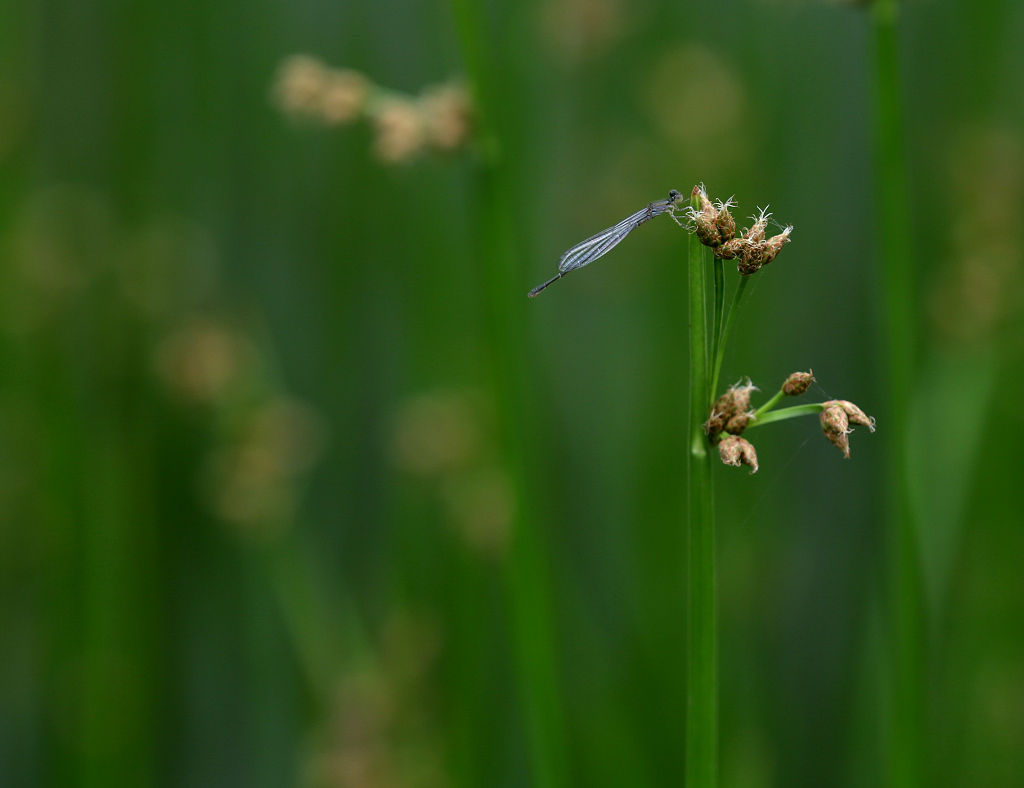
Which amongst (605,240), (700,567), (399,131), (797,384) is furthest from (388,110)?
(700,567)

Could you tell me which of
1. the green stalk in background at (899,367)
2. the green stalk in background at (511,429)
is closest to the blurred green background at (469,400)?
the green stalk in background at (511,429)

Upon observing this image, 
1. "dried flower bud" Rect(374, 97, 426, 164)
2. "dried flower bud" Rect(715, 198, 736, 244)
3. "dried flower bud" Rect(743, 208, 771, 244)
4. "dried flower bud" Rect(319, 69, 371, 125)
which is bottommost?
"dried flower bud" Rect(743, 208, 771, 244)

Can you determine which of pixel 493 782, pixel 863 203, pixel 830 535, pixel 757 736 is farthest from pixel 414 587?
pixel 863 203

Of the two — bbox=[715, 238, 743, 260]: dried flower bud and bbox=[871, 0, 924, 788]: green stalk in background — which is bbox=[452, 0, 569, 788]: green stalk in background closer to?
bbox=[871, 0, 924, 788]: green stalk in background

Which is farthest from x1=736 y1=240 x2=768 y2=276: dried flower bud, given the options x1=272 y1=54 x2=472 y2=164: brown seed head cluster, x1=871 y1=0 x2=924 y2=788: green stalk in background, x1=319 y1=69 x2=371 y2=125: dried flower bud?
x1=319 y1=69 x2=371 y2=125: dried flower bud

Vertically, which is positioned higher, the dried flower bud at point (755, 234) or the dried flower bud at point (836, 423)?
the dried flower bud at point (755, 234)

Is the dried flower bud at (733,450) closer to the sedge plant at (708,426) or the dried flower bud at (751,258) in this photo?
the sedge plant at (708,426)
